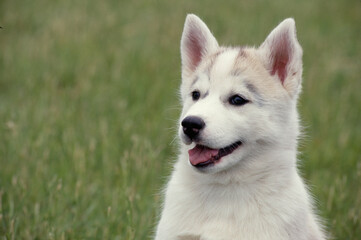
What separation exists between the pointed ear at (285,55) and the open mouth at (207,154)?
0.71 m

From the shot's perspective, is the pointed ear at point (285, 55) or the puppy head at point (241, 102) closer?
the puppy head at point (241, 102)

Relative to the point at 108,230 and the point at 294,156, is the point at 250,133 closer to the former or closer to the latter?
the point at 294,156

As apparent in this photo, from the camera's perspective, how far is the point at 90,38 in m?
10.1

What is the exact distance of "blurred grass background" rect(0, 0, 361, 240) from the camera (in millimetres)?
5027

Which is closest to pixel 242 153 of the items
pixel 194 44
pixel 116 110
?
pixel 194 44

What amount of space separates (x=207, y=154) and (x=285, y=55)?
1091mm

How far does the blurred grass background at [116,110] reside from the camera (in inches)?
198

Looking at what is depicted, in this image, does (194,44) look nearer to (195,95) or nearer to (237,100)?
(195,95)

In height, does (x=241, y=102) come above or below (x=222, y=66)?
below

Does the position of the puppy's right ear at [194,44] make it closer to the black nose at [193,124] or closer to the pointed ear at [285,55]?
the pointed ear at [285,55]

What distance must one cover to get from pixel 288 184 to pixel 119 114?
12.6ft

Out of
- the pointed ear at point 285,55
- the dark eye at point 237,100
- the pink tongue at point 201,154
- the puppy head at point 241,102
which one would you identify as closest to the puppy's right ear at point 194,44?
the puppy head at point 241,102

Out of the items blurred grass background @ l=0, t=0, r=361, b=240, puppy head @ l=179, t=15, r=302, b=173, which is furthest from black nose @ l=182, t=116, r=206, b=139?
blurred grass background @ l=0, t=0, r=361, b=240

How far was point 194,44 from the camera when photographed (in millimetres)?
4754
